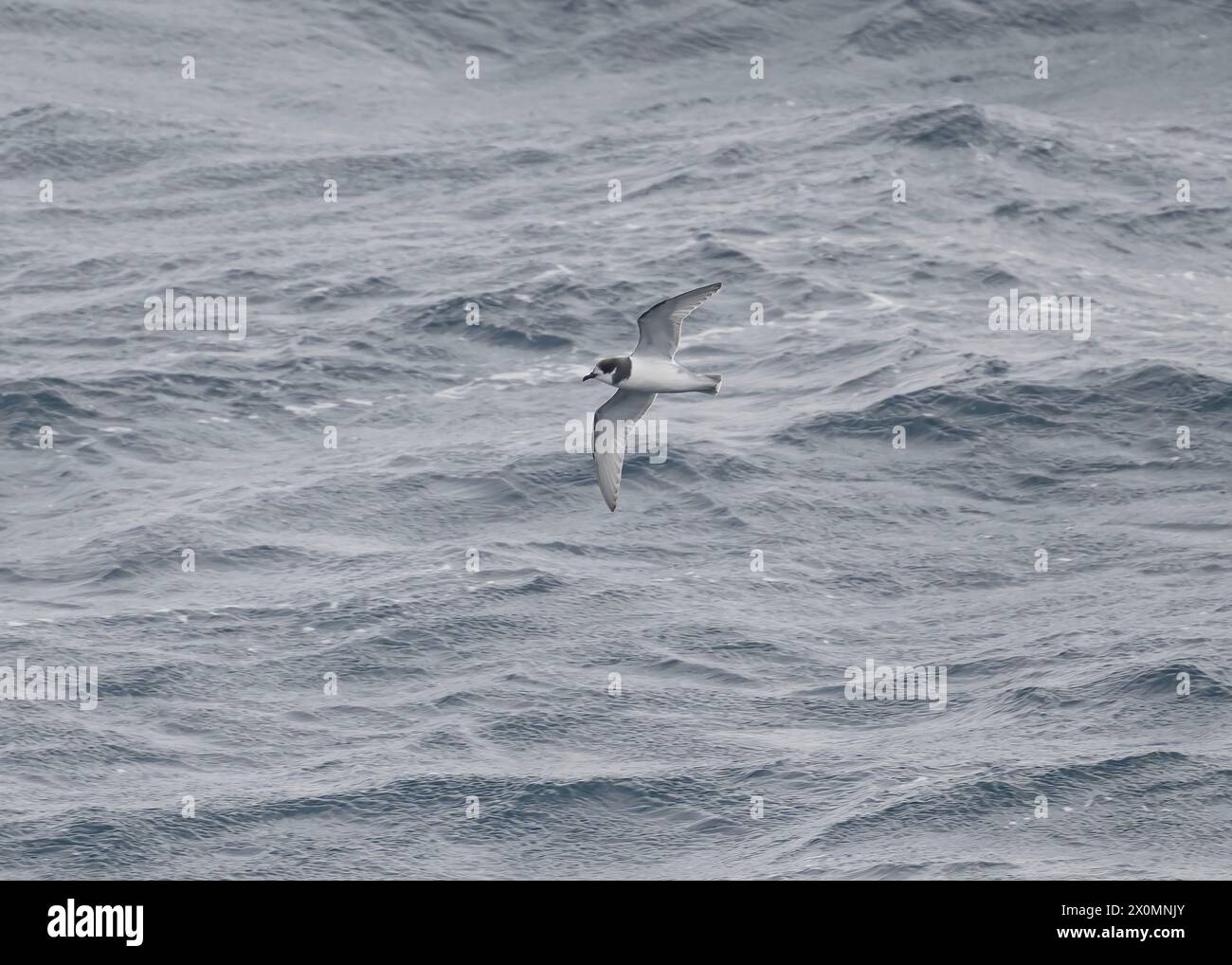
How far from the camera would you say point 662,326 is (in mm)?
28422

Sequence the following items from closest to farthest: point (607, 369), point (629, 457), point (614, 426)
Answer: point (607, 369) → point (614, 426) → point (629, 457)

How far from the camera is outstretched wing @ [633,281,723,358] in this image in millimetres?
27703

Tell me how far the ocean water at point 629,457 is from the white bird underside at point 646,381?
20.1 feet

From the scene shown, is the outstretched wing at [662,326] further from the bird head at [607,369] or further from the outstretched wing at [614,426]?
the outstretched wing at [614,426]

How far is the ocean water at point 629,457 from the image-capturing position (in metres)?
33.6

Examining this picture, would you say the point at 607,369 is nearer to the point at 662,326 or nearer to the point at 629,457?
the point at 662,326

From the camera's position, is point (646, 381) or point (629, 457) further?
point (629, 457)

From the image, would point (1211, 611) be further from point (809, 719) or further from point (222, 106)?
point (222, 106)

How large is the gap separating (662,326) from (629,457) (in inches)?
583

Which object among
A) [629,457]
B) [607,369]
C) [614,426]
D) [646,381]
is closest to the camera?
[646,381]

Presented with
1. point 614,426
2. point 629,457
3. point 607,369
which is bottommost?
point 629,457

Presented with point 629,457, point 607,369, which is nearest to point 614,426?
point 607,369

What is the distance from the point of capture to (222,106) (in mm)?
62031
